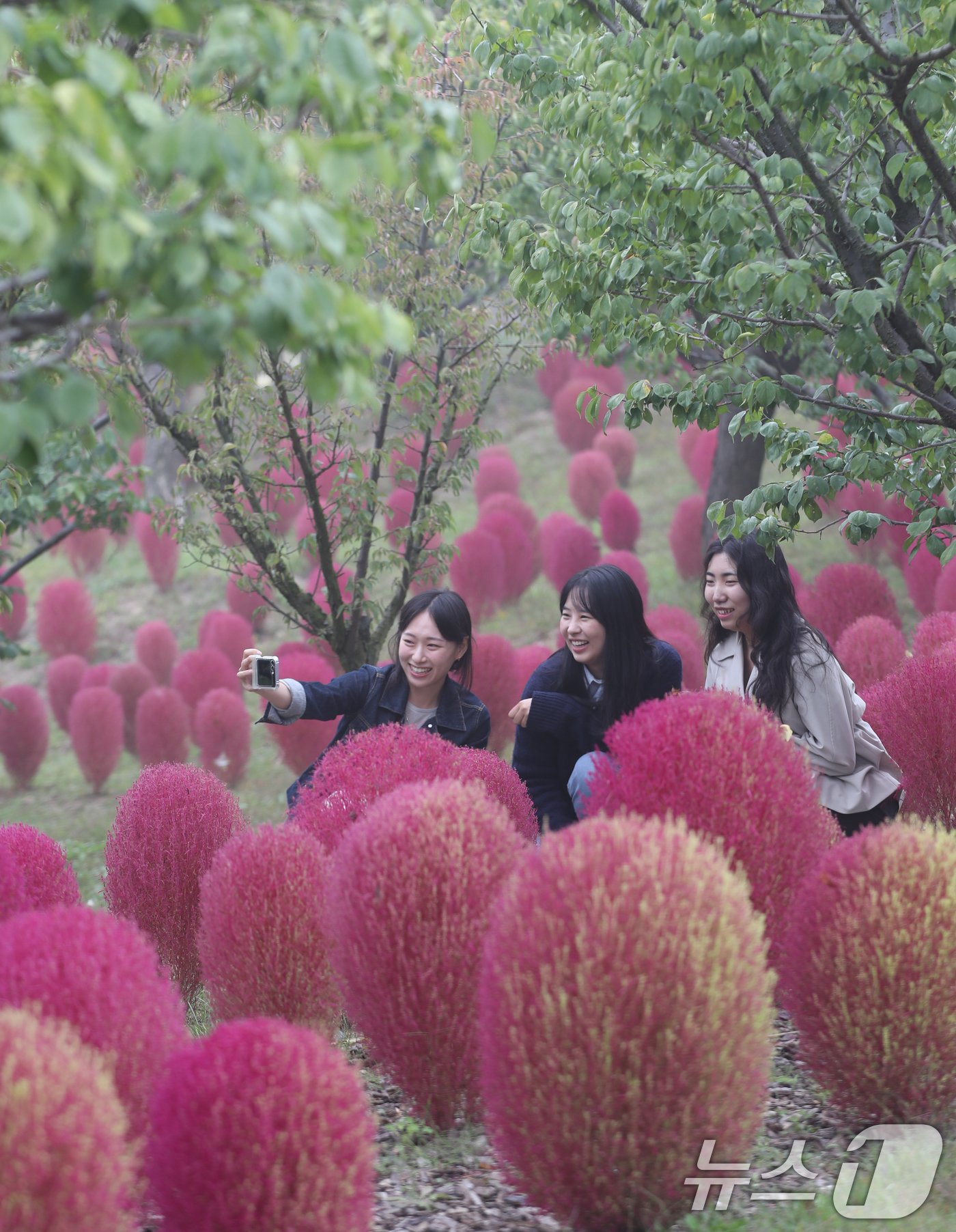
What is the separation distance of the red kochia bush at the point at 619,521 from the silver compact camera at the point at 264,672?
1165cm

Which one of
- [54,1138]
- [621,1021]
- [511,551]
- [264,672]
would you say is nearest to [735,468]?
[511,551]

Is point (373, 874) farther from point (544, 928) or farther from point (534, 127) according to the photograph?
point (534, 127)

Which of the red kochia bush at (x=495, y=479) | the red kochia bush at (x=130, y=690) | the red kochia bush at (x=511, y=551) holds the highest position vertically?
the red kochia bush at (x=495, y=479)

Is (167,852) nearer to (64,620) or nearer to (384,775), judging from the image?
(384,775)

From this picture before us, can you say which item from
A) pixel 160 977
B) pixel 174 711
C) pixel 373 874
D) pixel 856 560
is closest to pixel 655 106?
pixel 373 874

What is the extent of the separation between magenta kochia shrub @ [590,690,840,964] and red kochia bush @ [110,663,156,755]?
1180 centimetres

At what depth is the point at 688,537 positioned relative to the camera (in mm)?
15219

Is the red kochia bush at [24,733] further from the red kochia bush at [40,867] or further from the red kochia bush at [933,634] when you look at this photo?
the red kochia bush at [933,634]

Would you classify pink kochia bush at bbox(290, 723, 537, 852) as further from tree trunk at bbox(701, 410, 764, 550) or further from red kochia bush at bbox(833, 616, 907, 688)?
tree trunk at bbox(701, 410, 764, 550)

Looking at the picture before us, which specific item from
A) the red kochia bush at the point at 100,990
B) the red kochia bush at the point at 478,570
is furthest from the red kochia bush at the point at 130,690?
the red kochia bush at the point at 100,990

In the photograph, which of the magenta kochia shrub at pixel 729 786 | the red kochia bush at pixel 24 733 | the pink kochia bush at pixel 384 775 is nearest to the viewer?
the magenta kochia shrub at pixel 729 786

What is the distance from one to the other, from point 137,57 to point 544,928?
332 cm

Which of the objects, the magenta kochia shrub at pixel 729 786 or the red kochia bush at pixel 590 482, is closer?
the magenta kochia shrub at pixel 729 786

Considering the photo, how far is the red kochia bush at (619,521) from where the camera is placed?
1670cm
